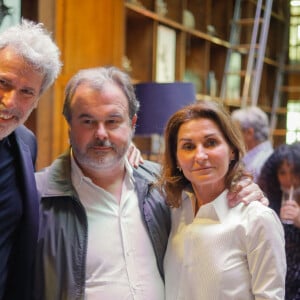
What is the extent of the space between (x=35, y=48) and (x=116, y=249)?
0.70 metres

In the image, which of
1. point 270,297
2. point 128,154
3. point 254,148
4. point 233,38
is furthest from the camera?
point 233,38

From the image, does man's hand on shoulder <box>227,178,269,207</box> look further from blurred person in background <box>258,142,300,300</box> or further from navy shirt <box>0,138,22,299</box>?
navy shirt <box>0,138,22,299</box>

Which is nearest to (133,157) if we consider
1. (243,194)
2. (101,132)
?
Result: (101,132)

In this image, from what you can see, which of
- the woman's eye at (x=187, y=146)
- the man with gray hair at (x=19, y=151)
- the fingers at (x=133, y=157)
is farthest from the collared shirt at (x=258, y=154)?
the man with gray hair at (x=19, y=151)

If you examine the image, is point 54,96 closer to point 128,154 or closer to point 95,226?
point 128,154

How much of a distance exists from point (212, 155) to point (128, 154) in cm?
50

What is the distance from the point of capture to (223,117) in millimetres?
1677

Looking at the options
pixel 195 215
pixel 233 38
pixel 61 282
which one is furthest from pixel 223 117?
pixel 233 38

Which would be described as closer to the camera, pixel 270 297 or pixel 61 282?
pixel 270 297

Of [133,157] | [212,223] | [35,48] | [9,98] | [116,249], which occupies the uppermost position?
[35,48]

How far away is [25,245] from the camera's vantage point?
1.67 metres

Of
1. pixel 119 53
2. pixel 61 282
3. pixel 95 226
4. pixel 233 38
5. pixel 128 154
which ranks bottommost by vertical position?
pixel 61 282

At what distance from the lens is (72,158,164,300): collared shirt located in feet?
5.57

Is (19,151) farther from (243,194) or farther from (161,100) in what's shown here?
(161,100)
